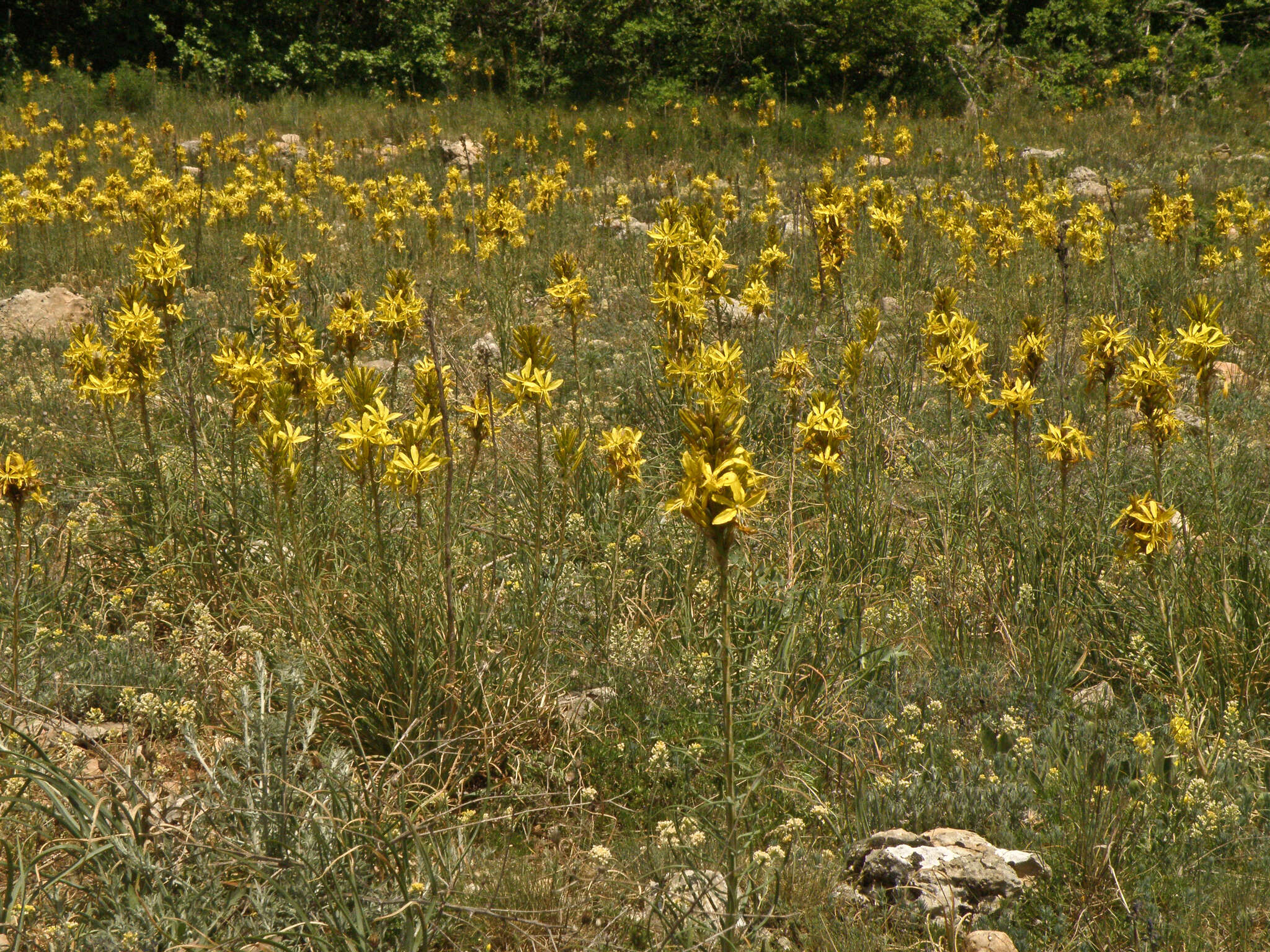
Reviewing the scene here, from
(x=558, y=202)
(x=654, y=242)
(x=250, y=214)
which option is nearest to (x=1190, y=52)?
(x=558, y=202)

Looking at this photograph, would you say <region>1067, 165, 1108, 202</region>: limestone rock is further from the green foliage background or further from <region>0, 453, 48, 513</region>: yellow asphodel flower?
<region>0, 453, 48, 513</region>: yellow asphodel flower

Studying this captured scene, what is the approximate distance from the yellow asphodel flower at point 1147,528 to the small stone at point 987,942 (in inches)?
49.6

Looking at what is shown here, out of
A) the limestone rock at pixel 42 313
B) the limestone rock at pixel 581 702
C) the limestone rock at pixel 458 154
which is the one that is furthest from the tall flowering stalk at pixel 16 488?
the limestone rock at pixel 458 154

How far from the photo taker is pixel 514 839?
246 centimetres

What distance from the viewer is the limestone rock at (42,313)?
22.1 ft

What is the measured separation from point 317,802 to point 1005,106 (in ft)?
54.8

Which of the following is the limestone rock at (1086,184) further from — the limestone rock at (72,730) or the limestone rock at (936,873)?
the limestone rock at (72,730)

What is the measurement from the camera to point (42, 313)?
7031 mm

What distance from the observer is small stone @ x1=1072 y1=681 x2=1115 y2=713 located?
2.93m

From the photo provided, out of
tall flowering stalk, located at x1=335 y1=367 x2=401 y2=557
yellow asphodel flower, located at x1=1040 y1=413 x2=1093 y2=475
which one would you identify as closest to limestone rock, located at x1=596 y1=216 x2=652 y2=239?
yellow asphodel flower, located at x1=1040 y1=413 x2=1093 y2=475

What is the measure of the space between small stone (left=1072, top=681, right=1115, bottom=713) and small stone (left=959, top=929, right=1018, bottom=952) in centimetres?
102

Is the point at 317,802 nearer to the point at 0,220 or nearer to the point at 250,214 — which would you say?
the point at 0,220

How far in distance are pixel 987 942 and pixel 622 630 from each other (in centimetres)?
131

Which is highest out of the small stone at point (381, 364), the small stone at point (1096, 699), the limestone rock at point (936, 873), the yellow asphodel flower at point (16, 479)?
the yellow asphodel flower at point (16, 479)
